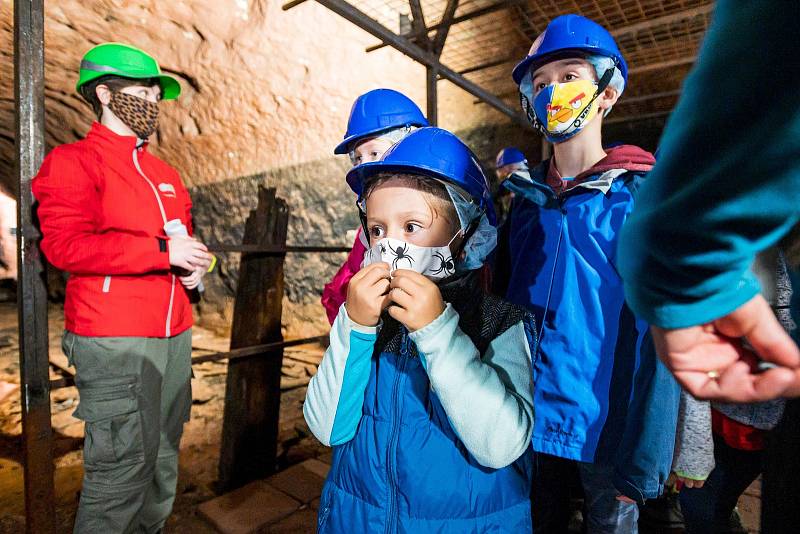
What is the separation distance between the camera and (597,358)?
1225mm

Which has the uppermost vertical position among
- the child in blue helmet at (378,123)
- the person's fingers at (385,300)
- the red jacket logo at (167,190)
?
the child in blue helmet at (378,123)

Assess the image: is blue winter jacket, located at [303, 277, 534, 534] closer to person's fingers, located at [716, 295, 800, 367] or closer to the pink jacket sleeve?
person's fingers, located at [716, 295, 800, 367]

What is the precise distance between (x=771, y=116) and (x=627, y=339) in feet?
3.23

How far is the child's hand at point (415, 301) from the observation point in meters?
0.90

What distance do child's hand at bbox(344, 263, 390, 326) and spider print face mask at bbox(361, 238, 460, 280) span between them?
11cm

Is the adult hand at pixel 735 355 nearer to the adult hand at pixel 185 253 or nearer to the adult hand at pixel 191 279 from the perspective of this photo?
the adult hand at pixel 185 253

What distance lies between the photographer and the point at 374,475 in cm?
101

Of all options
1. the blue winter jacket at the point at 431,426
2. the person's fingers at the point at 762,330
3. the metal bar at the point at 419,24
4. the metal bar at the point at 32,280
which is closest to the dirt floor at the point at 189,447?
the metal bar at the point at 32,280

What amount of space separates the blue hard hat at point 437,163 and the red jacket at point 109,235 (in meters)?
1.16

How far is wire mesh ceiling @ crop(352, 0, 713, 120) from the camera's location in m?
3.32

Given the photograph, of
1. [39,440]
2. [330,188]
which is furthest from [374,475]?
[330,188]

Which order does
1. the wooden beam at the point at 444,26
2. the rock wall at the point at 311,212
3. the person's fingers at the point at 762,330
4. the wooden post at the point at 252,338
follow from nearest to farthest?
the person's fingers at the point at 762,330
the wooden post at the point at 252,338
the wooden beam at the point at 444,26
the rock wall at the point at 311,212

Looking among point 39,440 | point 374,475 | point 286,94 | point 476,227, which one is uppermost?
point 286,94

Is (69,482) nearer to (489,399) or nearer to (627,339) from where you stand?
(489,399)
